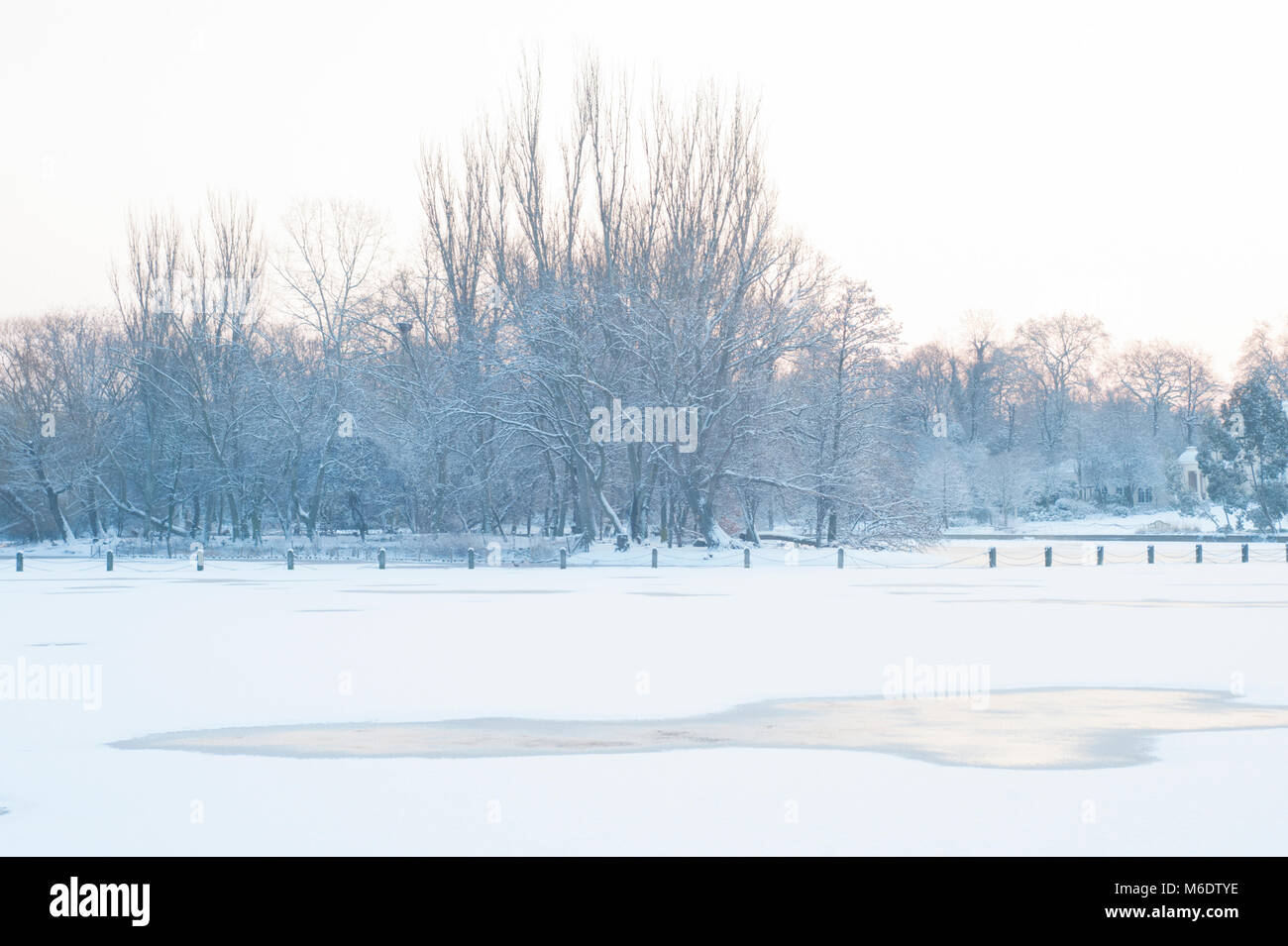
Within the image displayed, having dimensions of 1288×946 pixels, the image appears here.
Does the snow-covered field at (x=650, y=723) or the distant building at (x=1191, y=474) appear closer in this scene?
the snow-covered field at (x=650, y=723)

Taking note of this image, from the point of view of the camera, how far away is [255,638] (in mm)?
19672

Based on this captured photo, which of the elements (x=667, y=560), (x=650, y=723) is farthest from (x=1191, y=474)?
(x=650, y=723)

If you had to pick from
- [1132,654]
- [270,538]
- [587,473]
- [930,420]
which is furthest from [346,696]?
[930,420]

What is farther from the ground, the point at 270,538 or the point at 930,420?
the point at 930,420

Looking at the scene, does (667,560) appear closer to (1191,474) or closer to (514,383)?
(514,383)

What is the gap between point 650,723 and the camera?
39.9ft

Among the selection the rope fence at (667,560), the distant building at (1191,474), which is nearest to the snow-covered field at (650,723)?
the rope fence at (667,560)

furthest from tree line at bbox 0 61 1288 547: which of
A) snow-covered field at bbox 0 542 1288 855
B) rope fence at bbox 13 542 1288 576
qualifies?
snow-covered field at bbox 0 542 1288 855

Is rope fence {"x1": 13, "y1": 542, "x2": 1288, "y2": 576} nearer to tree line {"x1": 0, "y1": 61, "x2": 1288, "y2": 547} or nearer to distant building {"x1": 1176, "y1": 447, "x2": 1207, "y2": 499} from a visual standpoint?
tree line {"x1": 0, "y1": 61, "x2": 1288, "y2": 547}

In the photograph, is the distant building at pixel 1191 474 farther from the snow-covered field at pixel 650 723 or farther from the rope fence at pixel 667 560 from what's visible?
the snow-covered field at pixel 650 723

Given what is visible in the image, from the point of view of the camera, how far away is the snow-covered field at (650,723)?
26.5ft

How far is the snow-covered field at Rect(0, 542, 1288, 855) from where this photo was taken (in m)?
8.06
